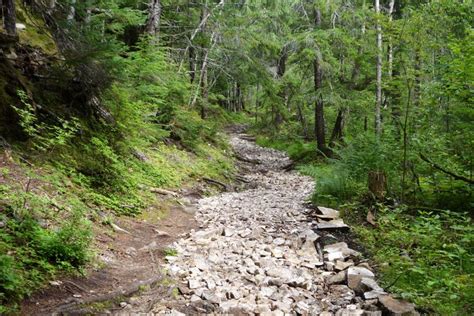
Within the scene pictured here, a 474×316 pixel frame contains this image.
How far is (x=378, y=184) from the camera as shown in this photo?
26.7ft

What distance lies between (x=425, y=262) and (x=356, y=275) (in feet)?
3.40

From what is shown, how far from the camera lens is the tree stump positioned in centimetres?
811

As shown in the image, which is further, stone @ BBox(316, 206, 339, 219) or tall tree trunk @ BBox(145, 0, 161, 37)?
tall tree trunk @ BBox(145, 0, 161, 37)

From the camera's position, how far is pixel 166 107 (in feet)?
45.2

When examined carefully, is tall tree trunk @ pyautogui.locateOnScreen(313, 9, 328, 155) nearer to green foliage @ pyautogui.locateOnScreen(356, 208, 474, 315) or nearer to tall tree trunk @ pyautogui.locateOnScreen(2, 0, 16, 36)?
green foliage @ pyautogui.locateOnScreen(356, 208, 474, 315)

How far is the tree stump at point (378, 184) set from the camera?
319 inches

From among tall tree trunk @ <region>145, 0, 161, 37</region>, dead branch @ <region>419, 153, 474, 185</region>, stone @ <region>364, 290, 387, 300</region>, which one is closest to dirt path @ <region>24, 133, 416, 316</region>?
stone @ <region>364, 290, 387, 300</region>

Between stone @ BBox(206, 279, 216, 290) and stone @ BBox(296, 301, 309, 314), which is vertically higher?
stone @ BBox(206, 279, 216, 290)

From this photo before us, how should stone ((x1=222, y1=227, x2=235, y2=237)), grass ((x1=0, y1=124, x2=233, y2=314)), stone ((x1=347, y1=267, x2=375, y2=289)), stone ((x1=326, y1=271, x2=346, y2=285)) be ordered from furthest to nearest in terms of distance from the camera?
stone ((x1=222, y1=227, x2=235, y2=237))
stone ((x1=326, y1=271, x2=346, y2=285))
stone ((x1=347, y1=267, x2=375, y2=289))
grass ((x1=0, y1=124, x2=233, y2=314))

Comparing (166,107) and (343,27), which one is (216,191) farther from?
(343,27)

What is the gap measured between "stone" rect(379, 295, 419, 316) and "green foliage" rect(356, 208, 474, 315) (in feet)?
0.46

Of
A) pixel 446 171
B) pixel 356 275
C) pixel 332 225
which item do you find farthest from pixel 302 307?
pixel 446 171

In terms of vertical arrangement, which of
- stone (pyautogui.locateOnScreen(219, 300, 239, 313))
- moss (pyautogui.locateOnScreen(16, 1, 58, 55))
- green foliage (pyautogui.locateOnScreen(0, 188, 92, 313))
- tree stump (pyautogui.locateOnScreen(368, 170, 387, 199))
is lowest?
stone (pyautogui.locateOnScreen(219, 300, 239, 313))

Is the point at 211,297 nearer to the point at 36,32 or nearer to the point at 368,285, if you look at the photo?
the point at 368,285
